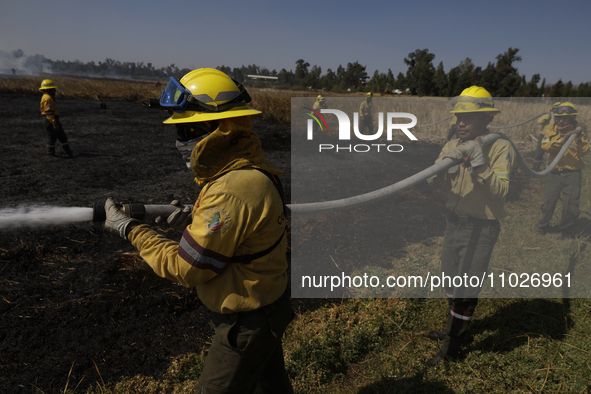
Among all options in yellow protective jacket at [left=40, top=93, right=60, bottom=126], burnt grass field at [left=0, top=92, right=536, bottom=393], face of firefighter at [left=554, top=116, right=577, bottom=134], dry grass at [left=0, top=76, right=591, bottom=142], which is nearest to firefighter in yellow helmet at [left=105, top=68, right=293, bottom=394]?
burnt grass field at [left=0, top=92, right=536, bottom=393]

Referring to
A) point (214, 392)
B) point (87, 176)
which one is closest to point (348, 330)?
point (214, 392)

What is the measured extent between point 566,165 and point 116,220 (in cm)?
722

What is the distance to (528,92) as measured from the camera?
36031 millimetres

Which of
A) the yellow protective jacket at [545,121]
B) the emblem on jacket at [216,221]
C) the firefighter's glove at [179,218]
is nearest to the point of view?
the emblem on jacket at [216,221]

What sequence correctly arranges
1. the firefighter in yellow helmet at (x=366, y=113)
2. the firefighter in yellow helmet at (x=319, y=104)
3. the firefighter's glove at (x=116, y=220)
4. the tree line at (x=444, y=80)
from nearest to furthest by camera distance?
the firefighter's glove at (x=116, y=220) → the firefighter in yellow helmet at (x=366, y=113) → the firefighter in yellow helmet at (x=319, y=104) → the tree line at (x=444, y=80)

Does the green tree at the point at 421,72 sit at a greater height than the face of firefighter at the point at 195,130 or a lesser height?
greater

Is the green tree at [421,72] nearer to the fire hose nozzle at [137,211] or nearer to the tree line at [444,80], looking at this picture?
the tree line at [444,80]

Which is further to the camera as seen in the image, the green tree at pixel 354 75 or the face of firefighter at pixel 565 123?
the green tree at pixel 354 75

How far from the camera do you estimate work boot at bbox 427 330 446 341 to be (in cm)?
340

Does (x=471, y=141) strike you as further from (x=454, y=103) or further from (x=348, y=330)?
(x=348, y=330)

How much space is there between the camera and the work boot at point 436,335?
134 inches

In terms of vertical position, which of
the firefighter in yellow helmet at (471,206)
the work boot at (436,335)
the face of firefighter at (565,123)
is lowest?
the work boot at (436,335)

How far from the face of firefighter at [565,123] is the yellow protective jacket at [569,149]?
12 centimetres

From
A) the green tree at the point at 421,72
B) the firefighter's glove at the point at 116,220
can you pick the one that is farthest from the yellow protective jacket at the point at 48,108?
the green tree at the point at 421,72
